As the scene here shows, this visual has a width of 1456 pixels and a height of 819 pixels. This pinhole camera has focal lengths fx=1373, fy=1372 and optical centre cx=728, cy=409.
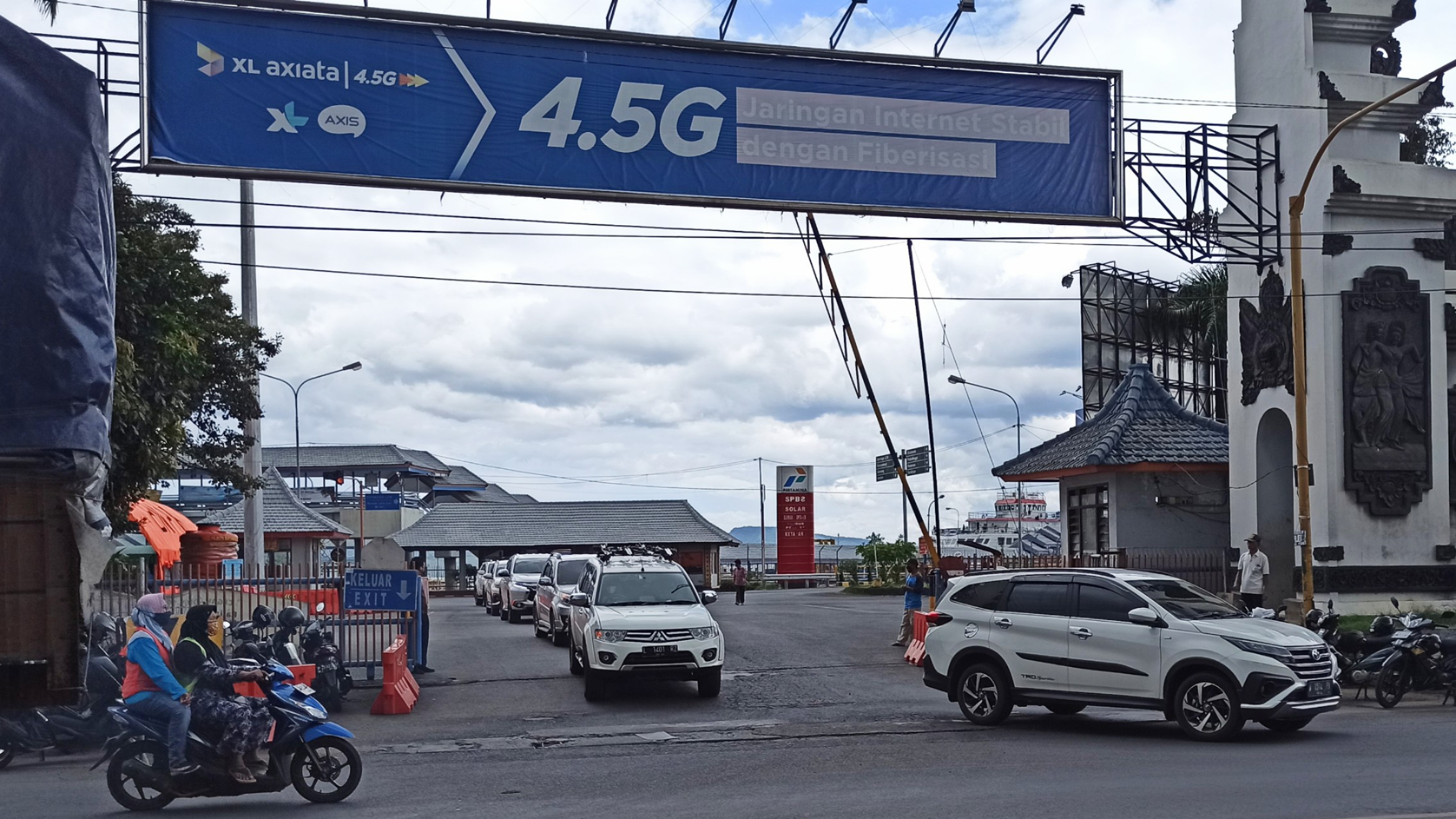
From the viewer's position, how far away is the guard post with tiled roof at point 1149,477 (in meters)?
28.0

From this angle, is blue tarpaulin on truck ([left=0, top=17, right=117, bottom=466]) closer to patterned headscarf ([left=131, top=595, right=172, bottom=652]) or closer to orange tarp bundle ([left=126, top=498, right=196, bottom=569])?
patterned headscarf ([left=131, top=595, right=172, bottom=652])

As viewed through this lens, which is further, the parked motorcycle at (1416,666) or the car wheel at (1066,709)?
the parked motorcycle at (1416,666)

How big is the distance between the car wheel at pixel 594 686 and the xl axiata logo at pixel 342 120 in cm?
747

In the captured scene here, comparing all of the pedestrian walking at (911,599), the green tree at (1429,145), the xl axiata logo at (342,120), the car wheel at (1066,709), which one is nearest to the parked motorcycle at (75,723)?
the xl axiata logo at (342,120)

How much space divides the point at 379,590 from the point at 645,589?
11.7 ft

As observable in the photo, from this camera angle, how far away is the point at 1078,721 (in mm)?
15039

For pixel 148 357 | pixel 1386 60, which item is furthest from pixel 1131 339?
pixel 148 357

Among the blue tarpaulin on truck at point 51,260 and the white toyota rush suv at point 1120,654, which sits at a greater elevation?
the blue tarpaulin on truck at point 51,260

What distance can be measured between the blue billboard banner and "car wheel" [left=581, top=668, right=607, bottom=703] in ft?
20.5

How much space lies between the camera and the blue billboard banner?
1708 centimetres

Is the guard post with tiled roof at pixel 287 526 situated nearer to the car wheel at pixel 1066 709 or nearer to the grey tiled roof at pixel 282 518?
the grey tiled roof at pixel 282 518

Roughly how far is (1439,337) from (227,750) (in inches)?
822

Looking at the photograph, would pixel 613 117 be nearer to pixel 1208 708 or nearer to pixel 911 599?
pixel 1208 708

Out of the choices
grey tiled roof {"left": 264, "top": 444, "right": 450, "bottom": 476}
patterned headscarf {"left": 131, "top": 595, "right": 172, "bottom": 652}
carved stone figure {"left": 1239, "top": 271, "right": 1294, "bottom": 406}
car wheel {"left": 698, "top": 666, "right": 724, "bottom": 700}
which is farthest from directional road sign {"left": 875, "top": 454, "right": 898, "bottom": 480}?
grey tiled roof {"left": 264, "top": 444, "right": 450, "bottom": 476}
